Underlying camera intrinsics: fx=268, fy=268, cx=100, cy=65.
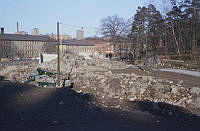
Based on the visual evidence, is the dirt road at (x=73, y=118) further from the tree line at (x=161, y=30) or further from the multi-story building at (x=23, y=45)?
the multi-story building at (x=23, y=45)

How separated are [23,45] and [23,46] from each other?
356 millimetres

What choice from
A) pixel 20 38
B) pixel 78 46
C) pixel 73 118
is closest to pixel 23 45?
pixel 20 38

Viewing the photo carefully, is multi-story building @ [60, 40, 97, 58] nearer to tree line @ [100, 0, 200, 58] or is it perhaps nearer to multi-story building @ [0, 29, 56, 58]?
multi-story building @ [0, 29, 56, 58]

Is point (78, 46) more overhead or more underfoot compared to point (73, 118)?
more overhead

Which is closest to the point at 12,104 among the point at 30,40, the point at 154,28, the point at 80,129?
the point at 80,129

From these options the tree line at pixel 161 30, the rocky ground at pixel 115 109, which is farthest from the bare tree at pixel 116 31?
the rocky ground at pixel 115 109

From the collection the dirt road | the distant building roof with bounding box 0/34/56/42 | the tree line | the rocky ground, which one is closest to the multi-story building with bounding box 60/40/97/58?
the distant building roof with bounding box 0/34/56/42

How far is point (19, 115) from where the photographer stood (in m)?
10.1

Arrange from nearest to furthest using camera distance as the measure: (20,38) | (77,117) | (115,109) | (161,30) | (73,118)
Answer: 1. (73,118)
2. (77,117)
3. (115,109)
4. (161,30)
5. (20,38)

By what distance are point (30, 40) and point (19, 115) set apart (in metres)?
91.3

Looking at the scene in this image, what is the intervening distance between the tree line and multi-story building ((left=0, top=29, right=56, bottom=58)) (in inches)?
1020

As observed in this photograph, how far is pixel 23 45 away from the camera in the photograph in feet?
313

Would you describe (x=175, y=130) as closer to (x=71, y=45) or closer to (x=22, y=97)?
(x=22, y=97)

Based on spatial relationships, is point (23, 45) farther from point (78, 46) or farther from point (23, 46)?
point (78, 46)
